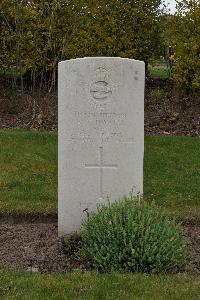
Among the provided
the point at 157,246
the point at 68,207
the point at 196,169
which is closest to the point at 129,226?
the point at 157,246

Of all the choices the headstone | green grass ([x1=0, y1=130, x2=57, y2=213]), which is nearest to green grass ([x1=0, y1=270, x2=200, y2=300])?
the headstone

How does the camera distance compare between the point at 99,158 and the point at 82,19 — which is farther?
the point at 82,19

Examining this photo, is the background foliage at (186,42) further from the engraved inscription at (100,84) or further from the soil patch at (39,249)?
the engraved inscription at (100,84)

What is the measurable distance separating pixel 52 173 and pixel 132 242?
4054mm

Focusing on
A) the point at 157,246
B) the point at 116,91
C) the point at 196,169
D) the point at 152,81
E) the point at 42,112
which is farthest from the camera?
the point at 152,81

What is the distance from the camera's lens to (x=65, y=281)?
425 centimetres

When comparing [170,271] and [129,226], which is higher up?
[129,226]

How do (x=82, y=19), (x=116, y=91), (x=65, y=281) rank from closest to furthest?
(x=65, y=281) → (x=116, y=91) → (x=82, y=19)

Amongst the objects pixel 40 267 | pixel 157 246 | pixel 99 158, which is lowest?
pixel 40 267

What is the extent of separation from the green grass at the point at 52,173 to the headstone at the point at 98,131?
1.19 meters

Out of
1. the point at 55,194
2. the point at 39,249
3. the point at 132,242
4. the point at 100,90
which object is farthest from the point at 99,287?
the point at 55,194

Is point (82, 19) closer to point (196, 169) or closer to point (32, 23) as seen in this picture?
point (32, 23)

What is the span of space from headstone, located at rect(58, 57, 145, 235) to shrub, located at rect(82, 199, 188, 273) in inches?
27.9

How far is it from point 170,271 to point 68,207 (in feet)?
4.65
